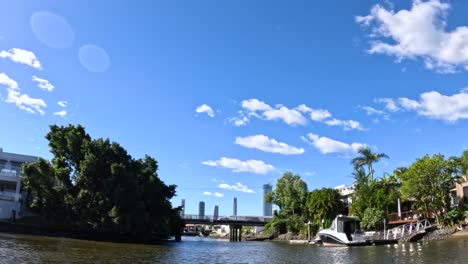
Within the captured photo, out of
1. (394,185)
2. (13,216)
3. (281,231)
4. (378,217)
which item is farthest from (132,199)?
(281,231)

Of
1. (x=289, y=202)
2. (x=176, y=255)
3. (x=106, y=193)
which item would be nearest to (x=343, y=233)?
(x=176, y=255)

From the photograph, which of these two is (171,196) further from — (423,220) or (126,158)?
(423,220)

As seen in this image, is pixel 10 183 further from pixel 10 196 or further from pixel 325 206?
pixel 325 206

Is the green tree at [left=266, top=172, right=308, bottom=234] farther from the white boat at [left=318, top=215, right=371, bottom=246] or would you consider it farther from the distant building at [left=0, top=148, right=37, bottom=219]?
the distant building at [left=0, top=148, right=37, bottom=219]

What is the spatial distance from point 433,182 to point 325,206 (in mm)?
27760

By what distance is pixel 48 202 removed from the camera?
1970 inches

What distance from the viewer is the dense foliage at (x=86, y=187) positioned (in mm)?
49969

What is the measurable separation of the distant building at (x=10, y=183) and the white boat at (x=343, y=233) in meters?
42.1

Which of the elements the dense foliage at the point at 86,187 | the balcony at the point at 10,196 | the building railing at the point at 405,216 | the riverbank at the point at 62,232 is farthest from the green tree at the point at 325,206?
the balcony at the point at 10,196

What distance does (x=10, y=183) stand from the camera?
6062 centimetres

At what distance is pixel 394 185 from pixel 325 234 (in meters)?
20.0

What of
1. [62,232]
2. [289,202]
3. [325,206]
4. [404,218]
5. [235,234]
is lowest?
[235,234]

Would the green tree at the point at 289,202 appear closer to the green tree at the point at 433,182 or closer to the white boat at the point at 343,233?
the white boat at the point at 343,233

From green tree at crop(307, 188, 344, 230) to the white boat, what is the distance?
811 inches
